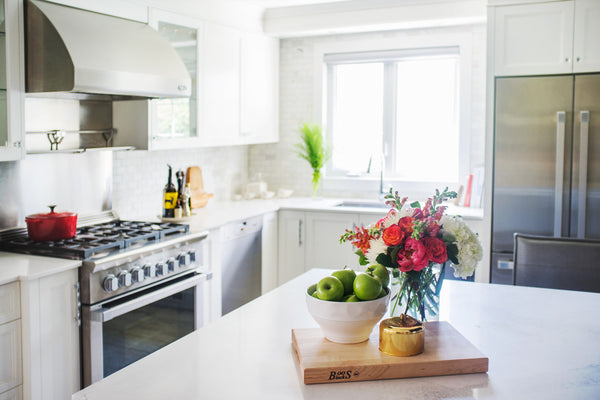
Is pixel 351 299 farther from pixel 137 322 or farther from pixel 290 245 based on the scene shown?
pixel 290 245

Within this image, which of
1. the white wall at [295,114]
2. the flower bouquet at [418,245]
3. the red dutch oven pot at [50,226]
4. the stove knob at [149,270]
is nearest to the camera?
the flower bouquet at [418,245]

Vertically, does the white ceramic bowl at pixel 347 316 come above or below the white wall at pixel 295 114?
below

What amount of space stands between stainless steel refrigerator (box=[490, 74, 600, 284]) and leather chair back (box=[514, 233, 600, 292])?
57.0 inches

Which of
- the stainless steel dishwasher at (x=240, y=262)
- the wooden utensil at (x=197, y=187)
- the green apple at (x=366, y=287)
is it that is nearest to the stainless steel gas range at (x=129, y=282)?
the stainless steel dishwasher at (x=240, y=262)

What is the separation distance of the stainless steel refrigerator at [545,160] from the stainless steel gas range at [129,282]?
6.33ft

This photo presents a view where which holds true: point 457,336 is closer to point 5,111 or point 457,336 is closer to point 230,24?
point 5,111

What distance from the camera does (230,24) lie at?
4328 mm

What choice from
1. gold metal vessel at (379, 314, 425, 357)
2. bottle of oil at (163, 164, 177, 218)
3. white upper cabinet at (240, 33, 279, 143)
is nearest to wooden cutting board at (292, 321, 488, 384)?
gold metal vessel at (379, 314, 425, 357)

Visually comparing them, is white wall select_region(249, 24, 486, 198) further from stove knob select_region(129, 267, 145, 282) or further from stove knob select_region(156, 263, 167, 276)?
stove knob select_region(129, 267, 145, 282)

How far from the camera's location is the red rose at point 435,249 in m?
1.43

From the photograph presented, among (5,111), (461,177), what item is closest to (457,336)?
(5,111)

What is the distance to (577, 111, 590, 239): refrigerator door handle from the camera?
11.9ft

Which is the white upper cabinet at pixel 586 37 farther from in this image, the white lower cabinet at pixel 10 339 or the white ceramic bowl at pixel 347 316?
the white lower cabinet at pixel 10 339

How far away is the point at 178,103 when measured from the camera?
12.3 feet
